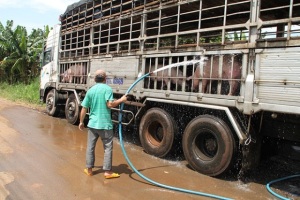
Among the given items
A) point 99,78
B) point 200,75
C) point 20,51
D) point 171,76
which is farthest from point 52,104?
point 20,51

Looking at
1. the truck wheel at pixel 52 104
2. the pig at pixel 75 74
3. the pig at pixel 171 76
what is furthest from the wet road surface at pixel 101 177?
the truck wheel at pixel 52 104

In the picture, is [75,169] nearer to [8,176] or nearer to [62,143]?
[8,176]

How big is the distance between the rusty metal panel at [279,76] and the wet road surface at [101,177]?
4.57 feet

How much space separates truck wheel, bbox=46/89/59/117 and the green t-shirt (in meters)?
6.16

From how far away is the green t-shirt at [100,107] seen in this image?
4.53m

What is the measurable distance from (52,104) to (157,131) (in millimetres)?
5836

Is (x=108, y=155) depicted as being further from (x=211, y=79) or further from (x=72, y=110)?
(x=72, y=110)

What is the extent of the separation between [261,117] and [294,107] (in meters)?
A: 0.65

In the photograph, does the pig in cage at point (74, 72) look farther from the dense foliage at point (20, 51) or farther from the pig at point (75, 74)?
the dense foliage at point (20, 51)

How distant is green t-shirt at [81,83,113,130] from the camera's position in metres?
4.53

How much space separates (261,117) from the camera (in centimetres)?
438

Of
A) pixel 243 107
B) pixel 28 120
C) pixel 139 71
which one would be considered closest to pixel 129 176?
pixel 243 107

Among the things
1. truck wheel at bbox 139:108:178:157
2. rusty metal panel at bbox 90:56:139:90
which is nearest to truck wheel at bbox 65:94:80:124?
rusty metal panel at bbox 90:56:139:90

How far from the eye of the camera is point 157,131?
19.9 feet
